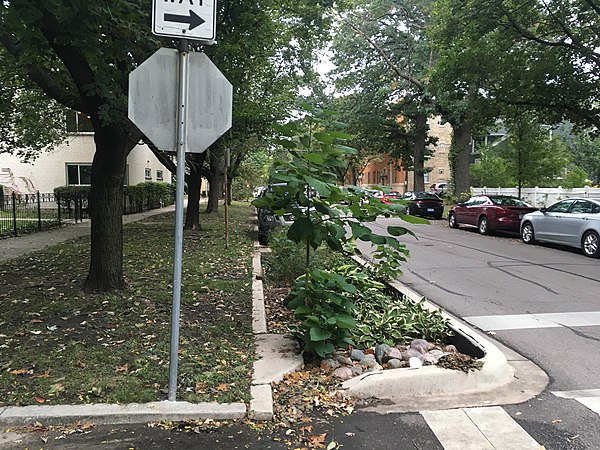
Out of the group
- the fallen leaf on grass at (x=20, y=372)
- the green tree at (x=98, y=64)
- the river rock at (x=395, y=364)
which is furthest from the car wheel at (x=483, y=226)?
the fallen leaf on grass at (x=20, y=372)

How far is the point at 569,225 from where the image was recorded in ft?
42.4

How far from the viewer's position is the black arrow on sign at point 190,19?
3627mm

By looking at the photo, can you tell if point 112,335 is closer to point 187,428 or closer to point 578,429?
point 187,428

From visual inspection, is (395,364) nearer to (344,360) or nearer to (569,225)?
(344,360)

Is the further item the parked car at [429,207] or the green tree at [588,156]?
the green tree at [588,156]

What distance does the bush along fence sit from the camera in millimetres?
14594

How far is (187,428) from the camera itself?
11.2ft

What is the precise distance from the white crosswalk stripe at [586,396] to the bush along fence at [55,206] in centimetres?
1404

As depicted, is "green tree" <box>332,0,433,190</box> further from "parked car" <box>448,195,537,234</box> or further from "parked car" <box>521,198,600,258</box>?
"parked car" <box>521,198,600,258</box>

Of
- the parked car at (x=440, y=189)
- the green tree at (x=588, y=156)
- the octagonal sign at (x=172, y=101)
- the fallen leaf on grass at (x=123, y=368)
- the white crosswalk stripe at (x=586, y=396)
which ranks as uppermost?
the green tree at (x=588, y=156)

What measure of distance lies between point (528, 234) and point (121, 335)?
13265 millimetres

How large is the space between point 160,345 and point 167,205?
2879 cm

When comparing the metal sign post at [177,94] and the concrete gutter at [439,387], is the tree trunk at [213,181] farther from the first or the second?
the concrete gutter at [439,387]

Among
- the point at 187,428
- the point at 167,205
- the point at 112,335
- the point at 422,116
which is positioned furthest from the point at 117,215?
the point at 422,116
